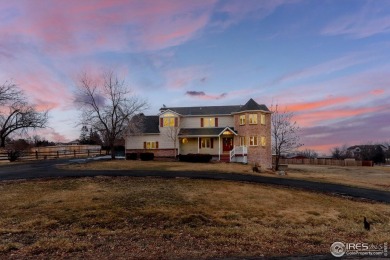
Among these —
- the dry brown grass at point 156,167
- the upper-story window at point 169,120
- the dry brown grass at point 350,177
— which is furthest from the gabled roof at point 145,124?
the dry brown grass at point 350,177

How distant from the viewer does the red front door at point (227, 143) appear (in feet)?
157

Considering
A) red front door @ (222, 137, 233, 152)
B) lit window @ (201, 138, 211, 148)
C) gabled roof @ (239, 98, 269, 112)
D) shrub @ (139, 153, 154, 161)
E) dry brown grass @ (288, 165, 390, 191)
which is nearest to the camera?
dry brown grass @ (288, 165, 390, 191)

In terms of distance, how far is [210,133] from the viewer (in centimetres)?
4697

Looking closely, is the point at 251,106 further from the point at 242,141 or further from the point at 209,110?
the point at 209,110

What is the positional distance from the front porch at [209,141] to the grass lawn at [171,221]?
25.7 meters

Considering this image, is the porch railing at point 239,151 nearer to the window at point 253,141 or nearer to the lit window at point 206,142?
the window at point 253,141

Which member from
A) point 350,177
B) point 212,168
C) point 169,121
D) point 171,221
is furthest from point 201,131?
point 171,221

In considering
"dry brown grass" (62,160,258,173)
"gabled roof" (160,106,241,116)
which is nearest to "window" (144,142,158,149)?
"gabled roof" (160,106,241,116)

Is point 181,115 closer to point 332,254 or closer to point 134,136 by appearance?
point 134,136

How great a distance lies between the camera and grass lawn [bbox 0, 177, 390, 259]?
10.2m

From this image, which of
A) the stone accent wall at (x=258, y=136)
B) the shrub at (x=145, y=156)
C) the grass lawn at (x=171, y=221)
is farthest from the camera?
the stone accent wall at (x=258, y=136)

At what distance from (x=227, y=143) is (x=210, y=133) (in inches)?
129

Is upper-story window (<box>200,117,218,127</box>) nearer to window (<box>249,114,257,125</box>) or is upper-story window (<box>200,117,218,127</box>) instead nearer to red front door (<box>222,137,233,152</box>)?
red front door (<box>222,137,233,152</box>)

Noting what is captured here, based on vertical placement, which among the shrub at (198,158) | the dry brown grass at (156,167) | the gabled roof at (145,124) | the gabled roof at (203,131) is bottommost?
the dry brown grass at (156,167)
